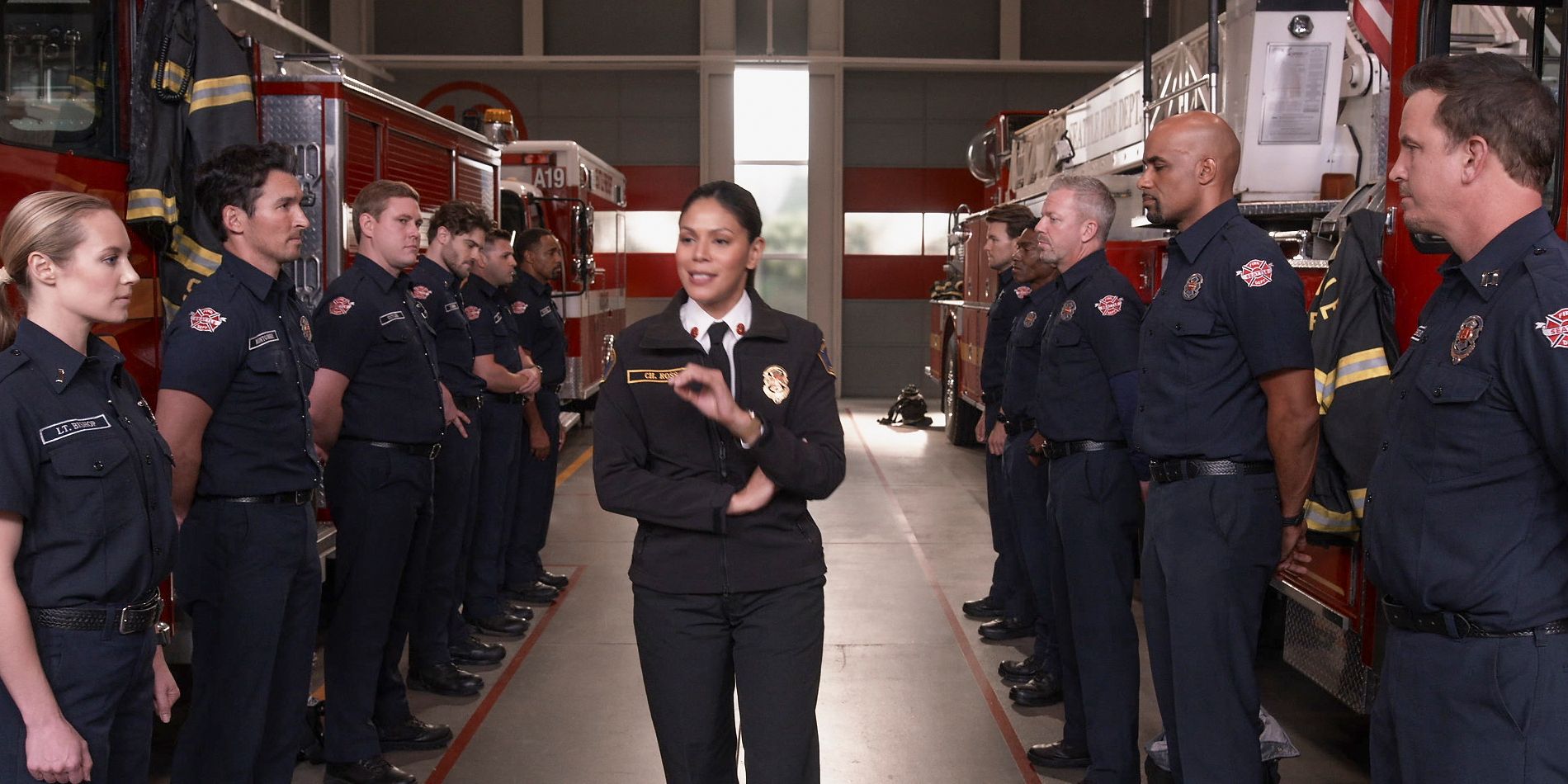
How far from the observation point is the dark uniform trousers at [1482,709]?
223 cm

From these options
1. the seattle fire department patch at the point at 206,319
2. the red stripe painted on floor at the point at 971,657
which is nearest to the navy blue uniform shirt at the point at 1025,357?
the red stripe painted on floor at the point at 971,657

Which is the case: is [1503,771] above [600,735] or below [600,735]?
above

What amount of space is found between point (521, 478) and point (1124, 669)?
408 cm

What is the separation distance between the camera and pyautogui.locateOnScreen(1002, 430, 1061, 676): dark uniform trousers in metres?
5.33

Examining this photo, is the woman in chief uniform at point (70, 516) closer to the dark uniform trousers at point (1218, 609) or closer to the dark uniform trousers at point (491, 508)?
the dark uniform trousers at point (1218, 609)

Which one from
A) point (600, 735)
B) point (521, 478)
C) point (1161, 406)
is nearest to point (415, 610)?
point (600, 735)

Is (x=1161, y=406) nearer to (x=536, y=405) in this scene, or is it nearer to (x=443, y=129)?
(x=536, y=405)

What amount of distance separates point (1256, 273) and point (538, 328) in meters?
4.94

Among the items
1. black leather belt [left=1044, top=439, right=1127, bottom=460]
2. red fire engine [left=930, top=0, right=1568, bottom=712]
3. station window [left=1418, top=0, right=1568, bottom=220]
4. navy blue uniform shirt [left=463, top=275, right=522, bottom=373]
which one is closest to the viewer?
station window [left=1418, top=0, right=1568, bottom=220]

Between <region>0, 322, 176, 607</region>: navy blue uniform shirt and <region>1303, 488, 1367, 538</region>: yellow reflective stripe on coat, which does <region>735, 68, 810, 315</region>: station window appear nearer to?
<region>1303, 488, 1367, 538</region>: yellow reflective stripe on coat

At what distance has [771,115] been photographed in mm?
20141

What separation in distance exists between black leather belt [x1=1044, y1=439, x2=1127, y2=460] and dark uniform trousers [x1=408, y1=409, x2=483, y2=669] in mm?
2402

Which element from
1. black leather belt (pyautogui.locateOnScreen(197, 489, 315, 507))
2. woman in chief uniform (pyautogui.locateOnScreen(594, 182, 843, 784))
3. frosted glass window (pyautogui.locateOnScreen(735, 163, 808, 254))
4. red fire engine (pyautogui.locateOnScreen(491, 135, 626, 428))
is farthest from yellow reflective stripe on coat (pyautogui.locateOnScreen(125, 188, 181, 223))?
frosted glass window (pyautogui.locateOnScreen(735, 163, 808, 254))

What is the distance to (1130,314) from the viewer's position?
4402 millimetres
